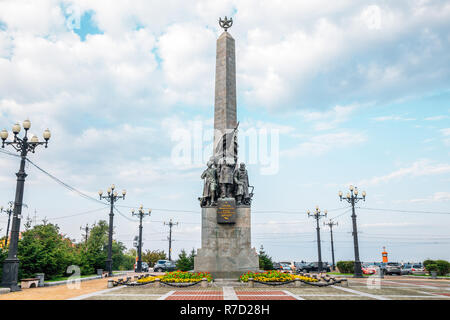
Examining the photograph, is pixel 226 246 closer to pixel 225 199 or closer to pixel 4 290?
pixel 225 199

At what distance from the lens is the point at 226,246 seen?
65.4 feet

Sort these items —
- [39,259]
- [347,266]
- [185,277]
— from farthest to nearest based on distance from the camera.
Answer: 1. [347,266]
2. [39,259]
3. [185,277]

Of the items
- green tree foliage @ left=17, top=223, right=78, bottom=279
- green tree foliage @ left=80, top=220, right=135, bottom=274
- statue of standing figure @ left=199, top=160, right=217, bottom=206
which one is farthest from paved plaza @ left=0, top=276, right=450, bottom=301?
green tree foliage @ left=80, top=220, right=135, bottom=274

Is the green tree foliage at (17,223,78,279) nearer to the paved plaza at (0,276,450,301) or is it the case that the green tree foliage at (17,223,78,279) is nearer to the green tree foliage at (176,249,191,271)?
the paved plaza at (0,276,450,301)

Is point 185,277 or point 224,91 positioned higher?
point 224,91

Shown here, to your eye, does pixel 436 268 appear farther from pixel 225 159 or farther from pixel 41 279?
pixel 41 279

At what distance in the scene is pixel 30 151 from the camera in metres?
17.6

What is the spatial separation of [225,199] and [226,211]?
747 millimetres

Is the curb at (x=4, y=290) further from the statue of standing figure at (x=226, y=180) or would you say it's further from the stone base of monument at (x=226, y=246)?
the statue of standing figure at (x=226, y=180)

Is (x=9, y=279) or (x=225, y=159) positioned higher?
(x=225, y=159)

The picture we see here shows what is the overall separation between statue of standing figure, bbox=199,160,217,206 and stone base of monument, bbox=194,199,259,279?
55 cm

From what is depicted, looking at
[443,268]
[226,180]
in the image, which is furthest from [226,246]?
[443,268]
